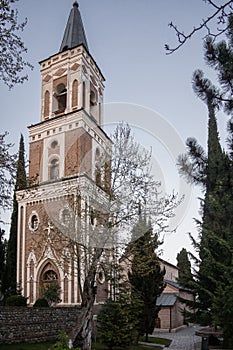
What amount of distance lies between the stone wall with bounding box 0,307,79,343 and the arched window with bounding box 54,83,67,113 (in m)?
12.1

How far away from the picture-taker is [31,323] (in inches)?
526

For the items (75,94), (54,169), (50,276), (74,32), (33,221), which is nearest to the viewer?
(50,276)

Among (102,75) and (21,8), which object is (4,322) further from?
(102,75)

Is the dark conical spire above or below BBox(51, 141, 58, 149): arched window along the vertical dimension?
above

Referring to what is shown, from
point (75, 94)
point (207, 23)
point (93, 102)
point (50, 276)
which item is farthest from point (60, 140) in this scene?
point (207, 23)

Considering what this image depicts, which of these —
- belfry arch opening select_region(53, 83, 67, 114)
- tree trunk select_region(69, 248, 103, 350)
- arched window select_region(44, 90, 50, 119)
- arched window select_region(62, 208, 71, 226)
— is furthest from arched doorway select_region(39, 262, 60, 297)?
tree trunk select_region(69, 248, 103, 350)

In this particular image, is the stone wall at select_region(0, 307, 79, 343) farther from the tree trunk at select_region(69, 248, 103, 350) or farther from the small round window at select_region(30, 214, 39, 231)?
the small round window at select_region(30, 214, 39, 231)

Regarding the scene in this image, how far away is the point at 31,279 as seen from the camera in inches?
787

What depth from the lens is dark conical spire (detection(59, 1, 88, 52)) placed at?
23297mm

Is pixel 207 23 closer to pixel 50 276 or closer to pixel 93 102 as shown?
pixel 50 276

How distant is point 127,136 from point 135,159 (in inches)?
33.2

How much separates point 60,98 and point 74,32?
4.11 meters

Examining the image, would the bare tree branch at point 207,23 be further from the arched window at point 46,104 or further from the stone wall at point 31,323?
the arched window at point 46,104

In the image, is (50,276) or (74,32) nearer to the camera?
(50,276)
